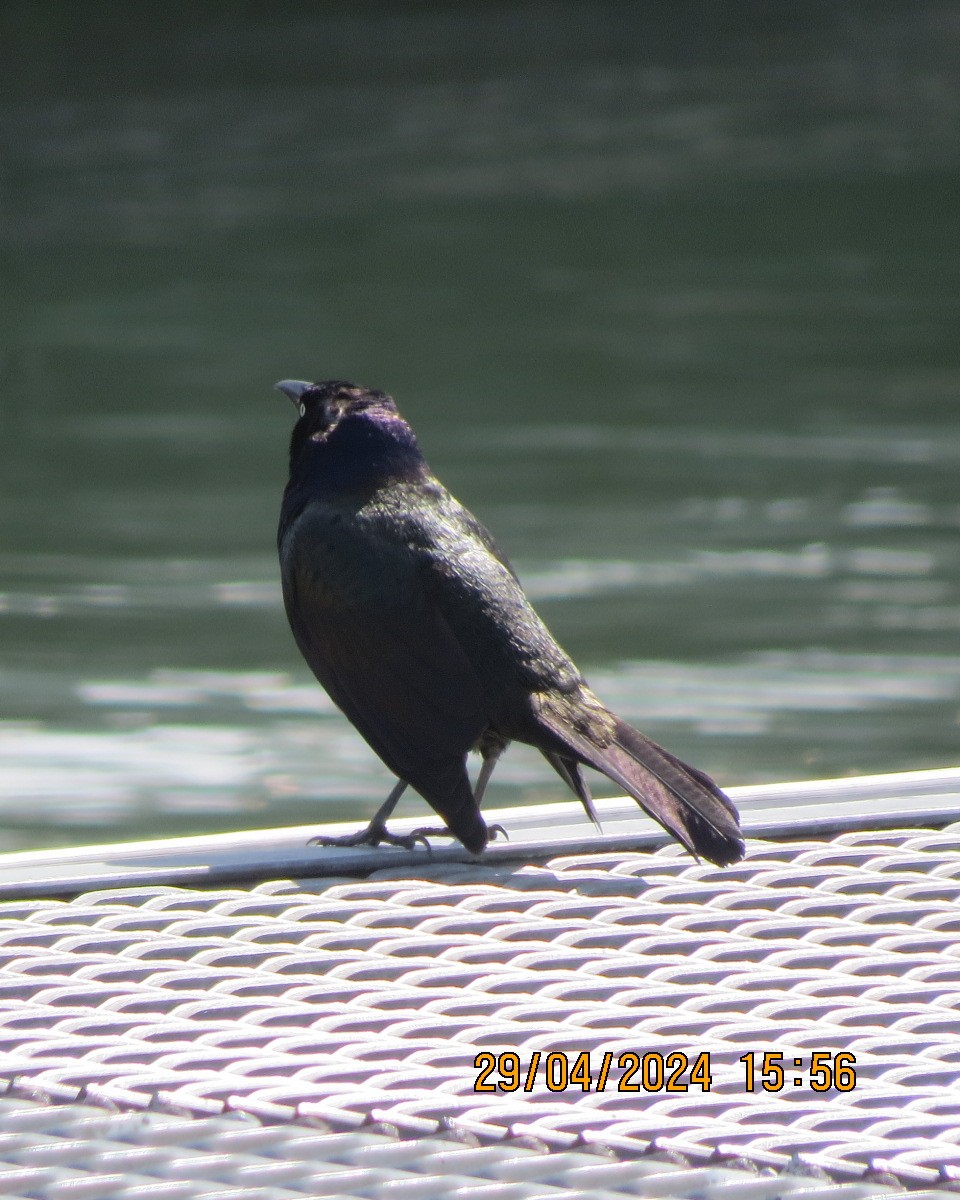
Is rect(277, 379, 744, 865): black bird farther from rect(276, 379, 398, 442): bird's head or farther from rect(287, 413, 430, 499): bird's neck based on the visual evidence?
rect(276, 379, 398, 442): bird's head

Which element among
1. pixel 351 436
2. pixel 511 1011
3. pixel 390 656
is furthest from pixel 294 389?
pixel 511 1011

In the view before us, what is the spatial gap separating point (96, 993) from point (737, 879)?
2.82 feet

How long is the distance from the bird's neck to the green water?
2178 millimetres

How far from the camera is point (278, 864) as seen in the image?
2.68 meters

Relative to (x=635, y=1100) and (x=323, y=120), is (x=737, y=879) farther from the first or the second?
(x=323, y=120)

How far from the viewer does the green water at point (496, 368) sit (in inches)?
253

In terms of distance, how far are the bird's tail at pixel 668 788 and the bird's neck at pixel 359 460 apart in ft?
2.09

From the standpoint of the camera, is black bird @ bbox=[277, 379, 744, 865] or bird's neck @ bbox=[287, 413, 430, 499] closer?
black bird @ bbox=[277, 379, 744, 865]

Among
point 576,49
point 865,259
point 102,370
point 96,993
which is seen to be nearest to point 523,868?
point 96,993

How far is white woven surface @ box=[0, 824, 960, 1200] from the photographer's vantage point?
1.75m

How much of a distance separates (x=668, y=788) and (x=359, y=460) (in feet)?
3.30

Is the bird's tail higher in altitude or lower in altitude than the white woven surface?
higher

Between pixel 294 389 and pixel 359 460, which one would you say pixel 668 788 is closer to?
pixel 359 460

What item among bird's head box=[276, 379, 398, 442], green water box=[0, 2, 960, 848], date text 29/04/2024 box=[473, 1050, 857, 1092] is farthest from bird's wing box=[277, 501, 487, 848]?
green water box=[0, 2, 960, 848]
